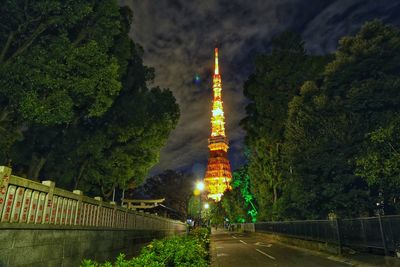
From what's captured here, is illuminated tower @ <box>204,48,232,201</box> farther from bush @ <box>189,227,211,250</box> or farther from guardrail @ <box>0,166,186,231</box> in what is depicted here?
guardrail @ <box>0,166,186,231</box>

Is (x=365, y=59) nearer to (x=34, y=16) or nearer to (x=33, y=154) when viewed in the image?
(x=34, y=16)

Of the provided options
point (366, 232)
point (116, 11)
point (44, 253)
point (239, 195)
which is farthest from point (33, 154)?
point (239, 195)

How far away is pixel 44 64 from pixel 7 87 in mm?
1674

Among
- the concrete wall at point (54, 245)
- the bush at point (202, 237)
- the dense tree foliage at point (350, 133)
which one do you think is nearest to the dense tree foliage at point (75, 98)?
the concrete wall at point (54, 245)

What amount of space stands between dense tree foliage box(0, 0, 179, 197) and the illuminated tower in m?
99.6

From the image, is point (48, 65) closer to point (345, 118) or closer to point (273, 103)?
point (345, 118)

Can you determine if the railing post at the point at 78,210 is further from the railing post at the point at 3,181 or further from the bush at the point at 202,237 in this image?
the bush at the point at 202,237

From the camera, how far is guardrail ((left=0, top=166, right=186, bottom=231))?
576 cm

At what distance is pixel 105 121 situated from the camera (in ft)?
64.3

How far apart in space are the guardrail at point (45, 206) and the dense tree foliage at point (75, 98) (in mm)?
4738

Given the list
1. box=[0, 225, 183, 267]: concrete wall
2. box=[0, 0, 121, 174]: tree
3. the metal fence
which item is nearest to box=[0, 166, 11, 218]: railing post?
box=[0, 225, 183, 267]: concrete wall

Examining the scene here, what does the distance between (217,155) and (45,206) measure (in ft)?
386

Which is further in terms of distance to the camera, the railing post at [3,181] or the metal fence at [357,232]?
the metal fence at [357,232]

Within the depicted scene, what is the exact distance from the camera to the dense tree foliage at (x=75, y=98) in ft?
38.4
